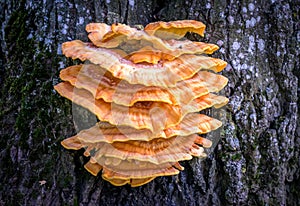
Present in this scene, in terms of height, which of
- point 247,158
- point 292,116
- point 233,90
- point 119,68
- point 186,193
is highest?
point 119,68

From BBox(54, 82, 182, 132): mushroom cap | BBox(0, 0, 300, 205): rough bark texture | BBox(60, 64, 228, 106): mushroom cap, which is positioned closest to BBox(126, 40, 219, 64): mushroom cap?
BBox(60, 64, 228, 106): mushroom cap

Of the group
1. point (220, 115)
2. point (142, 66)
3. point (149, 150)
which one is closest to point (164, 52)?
point (142, 66)

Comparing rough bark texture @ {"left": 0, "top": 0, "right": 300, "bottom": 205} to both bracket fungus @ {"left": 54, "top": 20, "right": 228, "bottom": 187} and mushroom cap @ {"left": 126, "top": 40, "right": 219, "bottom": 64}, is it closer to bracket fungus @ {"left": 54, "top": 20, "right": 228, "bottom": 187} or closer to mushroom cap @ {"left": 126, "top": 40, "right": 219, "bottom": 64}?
bracket fungus @ {"left": 54, "top": 20, "right": 228, "bottom": 187}

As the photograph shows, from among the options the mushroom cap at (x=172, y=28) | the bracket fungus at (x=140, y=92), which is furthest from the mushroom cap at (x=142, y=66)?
the mushroom cap at (x=172, y=28)

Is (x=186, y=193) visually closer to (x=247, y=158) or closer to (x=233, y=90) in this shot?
(x=247, y=158)

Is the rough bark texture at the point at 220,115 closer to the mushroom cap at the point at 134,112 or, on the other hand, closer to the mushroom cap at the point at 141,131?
the mushroom cap at the point at 141,131

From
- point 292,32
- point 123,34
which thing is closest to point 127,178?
point 123,34

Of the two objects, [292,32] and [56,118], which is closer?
[56,118]
